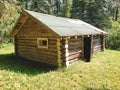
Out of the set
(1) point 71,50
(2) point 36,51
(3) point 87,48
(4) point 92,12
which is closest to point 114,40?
(3) point 87,48

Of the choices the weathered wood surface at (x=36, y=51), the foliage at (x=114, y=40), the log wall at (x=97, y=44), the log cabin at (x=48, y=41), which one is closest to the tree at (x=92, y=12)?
the foliage at (x=114, y=40)

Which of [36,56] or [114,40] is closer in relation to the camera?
[36,56]

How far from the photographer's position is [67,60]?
13305mm

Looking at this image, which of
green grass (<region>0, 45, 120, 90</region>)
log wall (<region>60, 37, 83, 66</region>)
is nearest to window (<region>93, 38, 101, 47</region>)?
log wall (<region>60, 37, 83, 66</region>)

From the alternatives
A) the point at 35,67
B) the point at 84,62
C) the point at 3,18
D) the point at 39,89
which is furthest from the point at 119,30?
the point at 39,89

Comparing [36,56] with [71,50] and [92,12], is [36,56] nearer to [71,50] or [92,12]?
[71,50]

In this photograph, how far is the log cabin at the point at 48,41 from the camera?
1310cm

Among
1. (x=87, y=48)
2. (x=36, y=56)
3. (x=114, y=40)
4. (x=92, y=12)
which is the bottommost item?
(x=114, y=40)

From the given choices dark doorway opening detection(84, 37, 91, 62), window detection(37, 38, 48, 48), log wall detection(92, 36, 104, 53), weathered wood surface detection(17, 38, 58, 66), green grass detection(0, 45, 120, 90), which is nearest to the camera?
green grass detection(0, 45, 120, 90)

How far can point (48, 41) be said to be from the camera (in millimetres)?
13797

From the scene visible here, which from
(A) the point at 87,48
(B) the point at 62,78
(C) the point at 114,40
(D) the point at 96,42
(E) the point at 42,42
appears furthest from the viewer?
(C) the point at 114,40

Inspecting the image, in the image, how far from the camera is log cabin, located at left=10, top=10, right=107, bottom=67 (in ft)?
43.0

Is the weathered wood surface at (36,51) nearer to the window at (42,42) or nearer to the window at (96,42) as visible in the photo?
the window at (42,42)

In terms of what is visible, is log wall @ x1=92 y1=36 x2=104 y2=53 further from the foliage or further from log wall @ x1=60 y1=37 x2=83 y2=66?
the foliage
